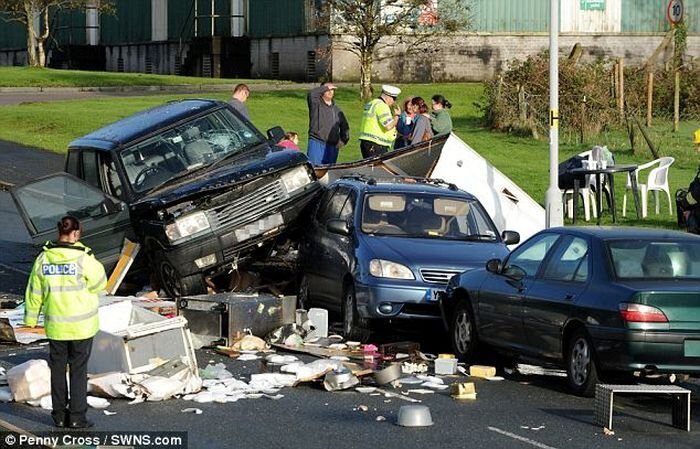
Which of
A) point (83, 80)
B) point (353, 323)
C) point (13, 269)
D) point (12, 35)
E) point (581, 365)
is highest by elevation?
point (12, 35)

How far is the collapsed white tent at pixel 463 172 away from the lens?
20.0 metres

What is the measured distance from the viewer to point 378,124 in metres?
22.0

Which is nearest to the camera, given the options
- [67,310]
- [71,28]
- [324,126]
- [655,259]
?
[67,310]

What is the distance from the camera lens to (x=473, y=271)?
14359mm

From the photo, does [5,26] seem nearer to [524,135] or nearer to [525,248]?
[524,135]

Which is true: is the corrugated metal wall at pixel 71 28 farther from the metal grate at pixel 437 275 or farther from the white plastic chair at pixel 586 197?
the metal grate at pixel 437 275

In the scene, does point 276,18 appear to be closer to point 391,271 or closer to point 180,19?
point 180,19

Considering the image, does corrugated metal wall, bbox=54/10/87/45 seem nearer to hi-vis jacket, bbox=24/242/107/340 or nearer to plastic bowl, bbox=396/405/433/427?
hi-vis jacket, bbox=24/242/107/340

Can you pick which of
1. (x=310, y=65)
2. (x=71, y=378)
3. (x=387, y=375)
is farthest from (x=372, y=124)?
(x=310, y=65)

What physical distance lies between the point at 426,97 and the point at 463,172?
27045mm

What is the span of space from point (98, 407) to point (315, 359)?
9.81 ft

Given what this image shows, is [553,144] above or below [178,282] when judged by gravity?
above

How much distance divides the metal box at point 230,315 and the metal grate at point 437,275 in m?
1.34

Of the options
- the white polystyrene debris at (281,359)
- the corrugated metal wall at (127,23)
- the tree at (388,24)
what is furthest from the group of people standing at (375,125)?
the corrugated metal wall at (127,23)
